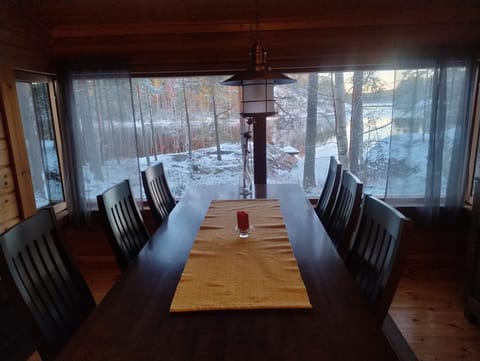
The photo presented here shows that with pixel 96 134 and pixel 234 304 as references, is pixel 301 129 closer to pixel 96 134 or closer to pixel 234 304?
pixel 96 134

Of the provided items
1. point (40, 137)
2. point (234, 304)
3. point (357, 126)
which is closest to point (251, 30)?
point (357, 126)

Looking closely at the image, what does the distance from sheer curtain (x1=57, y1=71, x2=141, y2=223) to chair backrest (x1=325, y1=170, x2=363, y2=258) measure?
1845 mm

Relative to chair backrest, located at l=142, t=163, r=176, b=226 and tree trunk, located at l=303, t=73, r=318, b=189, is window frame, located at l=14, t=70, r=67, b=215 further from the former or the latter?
tree trunk, located at l=303, t=73, r=318, b=189

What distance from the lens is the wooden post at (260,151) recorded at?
3074 mm

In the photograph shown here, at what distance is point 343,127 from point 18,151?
2.70 metres

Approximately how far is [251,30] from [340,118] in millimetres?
1116

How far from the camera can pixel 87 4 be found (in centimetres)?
266

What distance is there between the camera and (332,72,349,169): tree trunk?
9.70 ft

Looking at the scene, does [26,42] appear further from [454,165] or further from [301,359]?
[454,165]

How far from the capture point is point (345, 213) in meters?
1.92

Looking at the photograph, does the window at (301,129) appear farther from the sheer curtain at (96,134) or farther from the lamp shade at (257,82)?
the lamp shade at (257,82)

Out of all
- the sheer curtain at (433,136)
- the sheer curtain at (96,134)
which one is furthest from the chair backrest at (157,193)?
the sheer curtain at (433,136)

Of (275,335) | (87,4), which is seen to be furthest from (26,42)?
(275,335)

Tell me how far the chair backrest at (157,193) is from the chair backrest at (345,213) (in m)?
1.11
